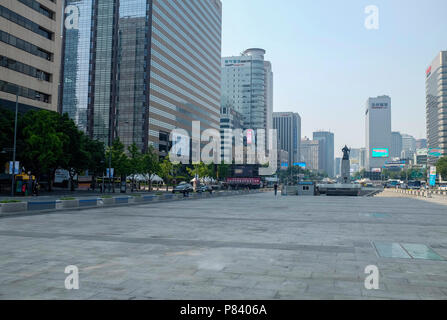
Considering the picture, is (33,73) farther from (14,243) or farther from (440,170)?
(440,170)

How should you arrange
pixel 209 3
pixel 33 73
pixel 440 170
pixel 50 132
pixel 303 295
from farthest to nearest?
1. pixel 209 3
2. pixel 440 170
3. pixel 33 73
4. pixel 50 132
5. pixel 303 295

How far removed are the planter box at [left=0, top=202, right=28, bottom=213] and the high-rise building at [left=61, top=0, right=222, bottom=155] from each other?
262 ft

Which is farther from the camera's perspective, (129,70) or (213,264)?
(129,70)

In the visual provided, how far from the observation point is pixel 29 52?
56844mm

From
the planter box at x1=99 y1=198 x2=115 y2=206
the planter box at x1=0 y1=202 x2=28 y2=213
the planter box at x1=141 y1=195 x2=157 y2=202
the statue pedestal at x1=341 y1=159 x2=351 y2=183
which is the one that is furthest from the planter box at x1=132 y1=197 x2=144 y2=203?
the statue pedestal at x1=341 y1=159 x2=351 y2=183

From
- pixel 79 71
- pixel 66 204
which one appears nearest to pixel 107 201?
pixel 66 204

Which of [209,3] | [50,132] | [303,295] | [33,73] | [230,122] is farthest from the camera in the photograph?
[230,122]

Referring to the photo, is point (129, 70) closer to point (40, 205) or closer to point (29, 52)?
point (29, 52)

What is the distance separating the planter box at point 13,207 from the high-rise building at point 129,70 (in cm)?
7992

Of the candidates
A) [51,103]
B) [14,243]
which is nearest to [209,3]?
[51,103]

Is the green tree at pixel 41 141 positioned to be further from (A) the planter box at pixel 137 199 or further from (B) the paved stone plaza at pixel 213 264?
(B) the paved stone plaza at pixel 213 264

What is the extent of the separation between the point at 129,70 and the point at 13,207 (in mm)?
92169

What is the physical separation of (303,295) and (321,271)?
6.53ft

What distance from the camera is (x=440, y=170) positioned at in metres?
113
